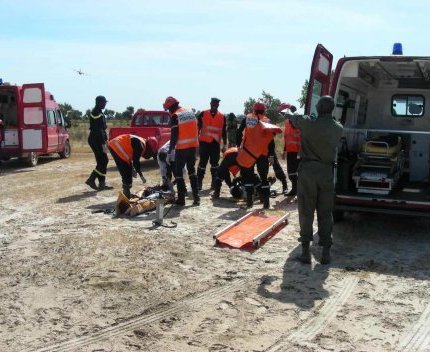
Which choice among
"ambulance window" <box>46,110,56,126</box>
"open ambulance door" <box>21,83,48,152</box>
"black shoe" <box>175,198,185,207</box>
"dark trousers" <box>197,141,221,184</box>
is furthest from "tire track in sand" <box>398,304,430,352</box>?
"ambulance window" <box>46,110,56,126</box>

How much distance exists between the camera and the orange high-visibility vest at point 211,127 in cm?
1008

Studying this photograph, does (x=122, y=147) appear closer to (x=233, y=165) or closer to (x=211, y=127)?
(x=233, y=165)

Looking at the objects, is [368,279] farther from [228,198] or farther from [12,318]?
[228,198]

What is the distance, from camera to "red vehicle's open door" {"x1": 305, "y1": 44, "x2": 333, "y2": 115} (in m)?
6.41

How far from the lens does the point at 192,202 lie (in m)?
9.00

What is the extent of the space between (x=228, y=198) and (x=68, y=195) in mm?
2996

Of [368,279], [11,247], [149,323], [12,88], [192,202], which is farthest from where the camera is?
[12,88]

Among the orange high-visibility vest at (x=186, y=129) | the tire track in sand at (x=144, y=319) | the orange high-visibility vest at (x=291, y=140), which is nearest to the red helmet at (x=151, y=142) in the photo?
the orange high-visibility vest at (x=186, y=129)

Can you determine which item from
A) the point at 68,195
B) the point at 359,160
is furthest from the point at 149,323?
the point at 68,195

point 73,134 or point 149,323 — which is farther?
point 73,134

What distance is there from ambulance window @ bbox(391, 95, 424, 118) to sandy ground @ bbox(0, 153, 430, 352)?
7.72ft

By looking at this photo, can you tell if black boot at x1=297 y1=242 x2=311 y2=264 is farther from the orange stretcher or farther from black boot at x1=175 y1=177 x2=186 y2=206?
black boot at x1=175 y1=177 x2=186 y2=206

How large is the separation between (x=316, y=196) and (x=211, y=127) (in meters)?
4.70

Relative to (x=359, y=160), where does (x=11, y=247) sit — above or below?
below
